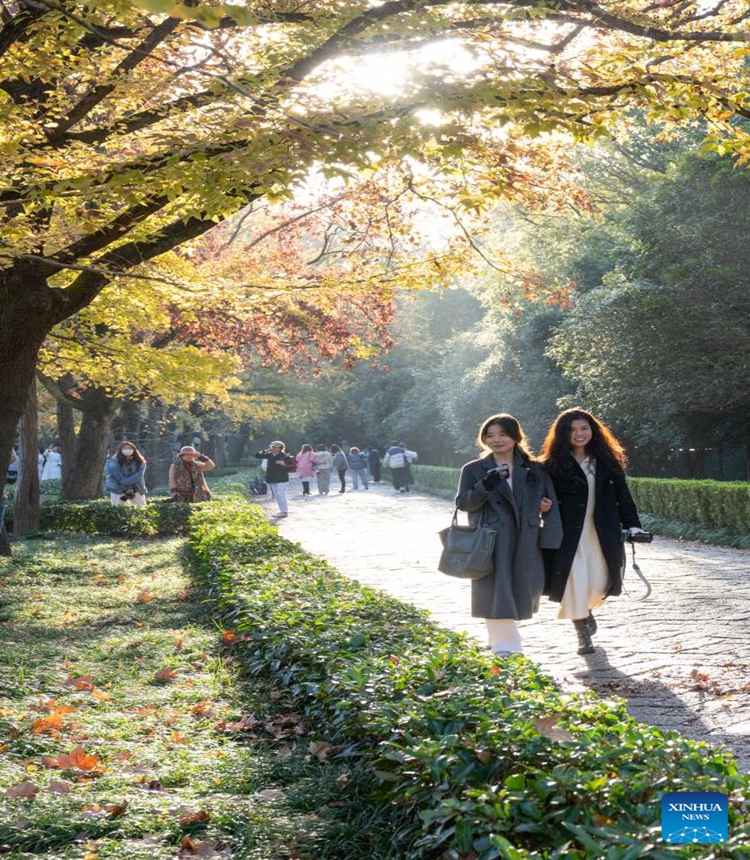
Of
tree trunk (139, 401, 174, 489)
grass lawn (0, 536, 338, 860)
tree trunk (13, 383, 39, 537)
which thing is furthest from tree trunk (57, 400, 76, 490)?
tree trunk (139, 401, 174, 489)

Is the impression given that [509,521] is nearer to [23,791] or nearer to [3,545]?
[23,791]

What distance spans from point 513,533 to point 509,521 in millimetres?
84

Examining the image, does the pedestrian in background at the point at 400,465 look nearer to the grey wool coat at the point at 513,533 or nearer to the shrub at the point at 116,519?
the shrub at the point at 116,519

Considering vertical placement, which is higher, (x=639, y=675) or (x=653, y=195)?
(x=653, y=195)

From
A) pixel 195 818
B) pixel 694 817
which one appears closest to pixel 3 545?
pixel 195 818

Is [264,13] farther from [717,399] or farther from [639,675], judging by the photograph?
[717,399]

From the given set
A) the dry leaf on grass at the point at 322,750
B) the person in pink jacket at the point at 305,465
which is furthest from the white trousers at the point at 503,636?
the person in pink jacket at the point at 305,465

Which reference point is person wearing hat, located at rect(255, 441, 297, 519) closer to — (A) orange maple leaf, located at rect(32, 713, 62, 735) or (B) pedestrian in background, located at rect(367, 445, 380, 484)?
(A) orange maple leaf, located at rect(32, 713, 62, 735)

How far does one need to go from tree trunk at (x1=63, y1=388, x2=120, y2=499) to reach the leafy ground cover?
12.7 metres

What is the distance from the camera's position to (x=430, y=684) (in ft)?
16.2

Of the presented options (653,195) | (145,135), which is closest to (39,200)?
(145,135)

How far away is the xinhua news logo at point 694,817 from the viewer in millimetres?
3018

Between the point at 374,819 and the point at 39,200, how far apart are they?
5.96m

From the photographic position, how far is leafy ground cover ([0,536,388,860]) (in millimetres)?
4250
